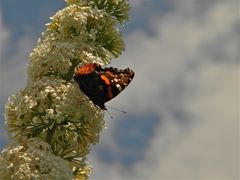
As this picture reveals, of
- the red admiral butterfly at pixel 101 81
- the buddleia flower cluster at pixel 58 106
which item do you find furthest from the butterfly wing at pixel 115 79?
the buddleia flower cluster at pixel 58 106

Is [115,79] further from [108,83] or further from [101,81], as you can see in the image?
[101,81]

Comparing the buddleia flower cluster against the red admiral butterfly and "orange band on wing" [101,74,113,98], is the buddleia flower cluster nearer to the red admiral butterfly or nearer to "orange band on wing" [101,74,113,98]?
the red admiral butterfly

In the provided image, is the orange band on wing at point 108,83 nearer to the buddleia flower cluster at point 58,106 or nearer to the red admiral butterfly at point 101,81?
the red admiral butterfly at point 101,81

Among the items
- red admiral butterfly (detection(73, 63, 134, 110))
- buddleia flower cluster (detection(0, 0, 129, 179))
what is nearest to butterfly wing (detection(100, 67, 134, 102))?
red admiral butterfly (detection(73, 63, 134, 110))

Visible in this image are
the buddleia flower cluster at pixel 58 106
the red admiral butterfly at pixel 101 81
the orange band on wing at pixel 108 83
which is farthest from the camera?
the orange band on wing at pixel 108 83

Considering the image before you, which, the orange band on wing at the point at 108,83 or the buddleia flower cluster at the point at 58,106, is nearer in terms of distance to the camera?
the buddleia flower cluster at the point at 58,106

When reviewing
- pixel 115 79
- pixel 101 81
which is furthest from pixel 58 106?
pixel 115 79
